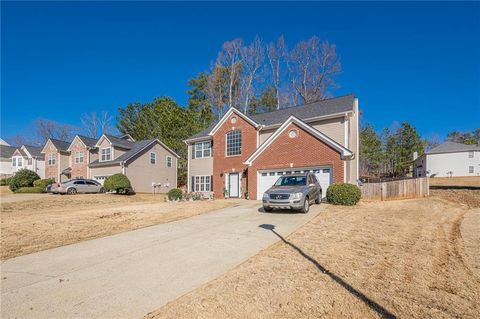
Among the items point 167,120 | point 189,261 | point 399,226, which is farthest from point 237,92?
point 189,261

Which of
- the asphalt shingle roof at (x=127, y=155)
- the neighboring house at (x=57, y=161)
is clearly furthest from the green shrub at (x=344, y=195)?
the neighboring house at (x=57, y=161)

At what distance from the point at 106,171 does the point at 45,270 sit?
1196 inches

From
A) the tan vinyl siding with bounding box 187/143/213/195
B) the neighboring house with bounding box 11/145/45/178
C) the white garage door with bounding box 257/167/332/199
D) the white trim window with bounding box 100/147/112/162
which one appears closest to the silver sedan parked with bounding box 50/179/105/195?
the white trim window with bounding box 100/147/112/162

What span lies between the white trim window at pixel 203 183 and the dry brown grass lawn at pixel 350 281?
18536 millimetres

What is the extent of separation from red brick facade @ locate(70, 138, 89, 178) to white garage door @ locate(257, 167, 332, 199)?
25.3 metres

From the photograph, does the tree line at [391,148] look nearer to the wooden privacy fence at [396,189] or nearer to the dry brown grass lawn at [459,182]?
the dry brown grass lawn at [459,182]

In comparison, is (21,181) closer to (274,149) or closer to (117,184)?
(117,184)

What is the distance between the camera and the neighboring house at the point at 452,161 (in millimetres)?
47594

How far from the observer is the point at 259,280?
529 cm

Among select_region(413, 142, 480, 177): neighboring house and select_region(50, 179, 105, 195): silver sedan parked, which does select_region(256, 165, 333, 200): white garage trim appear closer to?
select_region(50, 179, 105, 195): silver sedan parked

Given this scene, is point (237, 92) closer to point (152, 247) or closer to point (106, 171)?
point (106, 171)

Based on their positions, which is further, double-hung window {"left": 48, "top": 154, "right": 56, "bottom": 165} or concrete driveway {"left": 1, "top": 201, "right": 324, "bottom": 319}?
double-hung window {"left": 48, "top": 154, "right": 56, "bottom": 165}

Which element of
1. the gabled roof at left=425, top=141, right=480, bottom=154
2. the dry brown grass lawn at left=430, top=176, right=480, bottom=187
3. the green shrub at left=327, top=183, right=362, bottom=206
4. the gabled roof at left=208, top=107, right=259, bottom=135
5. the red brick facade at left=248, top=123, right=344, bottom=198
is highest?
the gabled roof at left=208, top=107, right=259, bottom=135

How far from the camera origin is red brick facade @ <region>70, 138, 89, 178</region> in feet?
120
